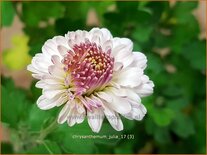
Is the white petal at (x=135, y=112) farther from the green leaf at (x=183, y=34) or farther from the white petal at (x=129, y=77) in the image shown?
the green leaf at (x=183, y=34)

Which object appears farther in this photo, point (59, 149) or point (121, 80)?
point (59, 149)

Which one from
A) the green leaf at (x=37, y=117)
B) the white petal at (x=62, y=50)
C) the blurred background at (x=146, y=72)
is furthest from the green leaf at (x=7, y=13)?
the white petal at (x=62, y=50)

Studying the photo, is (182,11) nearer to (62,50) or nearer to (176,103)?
(176,103)

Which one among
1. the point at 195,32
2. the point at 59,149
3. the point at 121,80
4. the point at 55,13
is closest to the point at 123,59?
the point at 121,80

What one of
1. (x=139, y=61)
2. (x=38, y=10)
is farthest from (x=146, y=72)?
(x=38, y=10)

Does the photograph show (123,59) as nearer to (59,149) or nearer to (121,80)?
(121,80)

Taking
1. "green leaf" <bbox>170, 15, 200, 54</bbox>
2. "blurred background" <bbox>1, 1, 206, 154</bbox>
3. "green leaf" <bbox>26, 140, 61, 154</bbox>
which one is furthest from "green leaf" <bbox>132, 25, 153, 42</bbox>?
"green leaf" <bbox>26, 140, 61, 154</bbox>

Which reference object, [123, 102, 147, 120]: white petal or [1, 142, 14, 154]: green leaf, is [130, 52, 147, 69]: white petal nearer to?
[123, 102, 147, 120]: white petal
